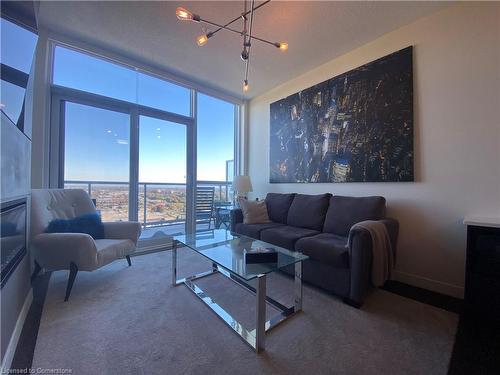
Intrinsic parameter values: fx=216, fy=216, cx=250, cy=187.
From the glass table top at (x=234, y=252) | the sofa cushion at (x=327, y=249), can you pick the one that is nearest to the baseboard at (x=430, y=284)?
the sofa cushion at (x=327, y=249)

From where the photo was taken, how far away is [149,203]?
3.36 meters

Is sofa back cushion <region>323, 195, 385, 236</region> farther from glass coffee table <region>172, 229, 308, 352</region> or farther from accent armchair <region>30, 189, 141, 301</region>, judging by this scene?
accent armchair <region>30, 189, 141, 301</region>

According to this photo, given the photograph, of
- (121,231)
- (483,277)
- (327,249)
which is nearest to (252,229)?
(327,249)

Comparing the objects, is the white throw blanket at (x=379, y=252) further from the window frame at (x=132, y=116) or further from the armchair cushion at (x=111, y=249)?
the window frame at (x=132, y=116)

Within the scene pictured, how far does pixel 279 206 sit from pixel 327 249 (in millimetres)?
1342

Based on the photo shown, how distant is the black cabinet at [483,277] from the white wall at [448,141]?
0.40 m

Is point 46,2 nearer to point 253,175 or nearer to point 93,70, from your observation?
point 93,70

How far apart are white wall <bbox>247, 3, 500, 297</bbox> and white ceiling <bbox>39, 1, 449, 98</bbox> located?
322mm

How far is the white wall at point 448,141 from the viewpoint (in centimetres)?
179

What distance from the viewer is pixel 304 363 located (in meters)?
1.19

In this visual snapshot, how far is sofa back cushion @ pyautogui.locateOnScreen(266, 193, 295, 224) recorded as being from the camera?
3104mm

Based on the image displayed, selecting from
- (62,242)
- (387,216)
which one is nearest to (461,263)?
(387,216)

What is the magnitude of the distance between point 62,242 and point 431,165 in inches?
134

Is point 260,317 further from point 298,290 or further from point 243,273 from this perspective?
point 298,290
